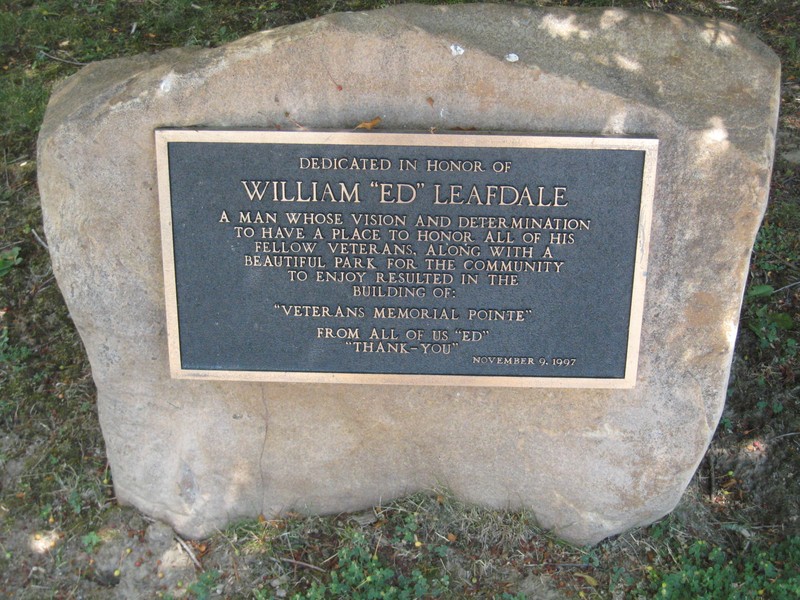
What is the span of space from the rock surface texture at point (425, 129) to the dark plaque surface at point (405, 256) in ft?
0.34

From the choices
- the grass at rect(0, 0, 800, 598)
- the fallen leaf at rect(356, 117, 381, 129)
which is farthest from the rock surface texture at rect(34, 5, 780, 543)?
the grass at rect(0, 0, 800, 598)

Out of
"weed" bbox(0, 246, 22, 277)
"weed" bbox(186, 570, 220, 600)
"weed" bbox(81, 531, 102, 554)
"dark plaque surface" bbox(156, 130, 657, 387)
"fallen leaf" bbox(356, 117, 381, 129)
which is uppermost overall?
"fallen leaf" bbox(356, 117, 381, 129)

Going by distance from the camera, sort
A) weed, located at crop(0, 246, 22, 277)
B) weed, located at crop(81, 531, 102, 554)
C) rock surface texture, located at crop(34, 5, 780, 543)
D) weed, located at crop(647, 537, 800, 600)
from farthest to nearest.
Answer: weed, located at crop(0, 246, 22, 277)
weed, located at crop(81, 531, 102, 554)
weed, located at crop(647, 537, 800, 600)
rock surface texture, located at crop(34, 5, 780, 543)

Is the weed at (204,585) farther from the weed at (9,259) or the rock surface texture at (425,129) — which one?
the weed at (9,259)

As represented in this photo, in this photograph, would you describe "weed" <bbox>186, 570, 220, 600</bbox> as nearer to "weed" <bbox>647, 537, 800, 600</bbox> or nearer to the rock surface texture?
the rock surface texture

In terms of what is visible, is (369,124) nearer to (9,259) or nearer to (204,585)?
(204,585)

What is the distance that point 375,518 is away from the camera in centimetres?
345

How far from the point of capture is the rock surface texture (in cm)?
291

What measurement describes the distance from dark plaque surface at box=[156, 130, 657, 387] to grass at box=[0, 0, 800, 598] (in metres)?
0.83

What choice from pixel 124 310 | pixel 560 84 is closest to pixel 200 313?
pixel 124 310

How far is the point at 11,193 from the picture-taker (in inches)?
178

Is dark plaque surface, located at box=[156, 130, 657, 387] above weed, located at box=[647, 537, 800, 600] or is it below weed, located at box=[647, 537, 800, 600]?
above

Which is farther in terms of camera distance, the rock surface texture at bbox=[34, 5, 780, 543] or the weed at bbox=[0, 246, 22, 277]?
the weed at bbox=[0, 246, 22, 277]

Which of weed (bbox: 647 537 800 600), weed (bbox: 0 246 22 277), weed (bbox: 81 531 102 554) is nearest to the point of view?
weed (bbox: 647 537 800 600)
